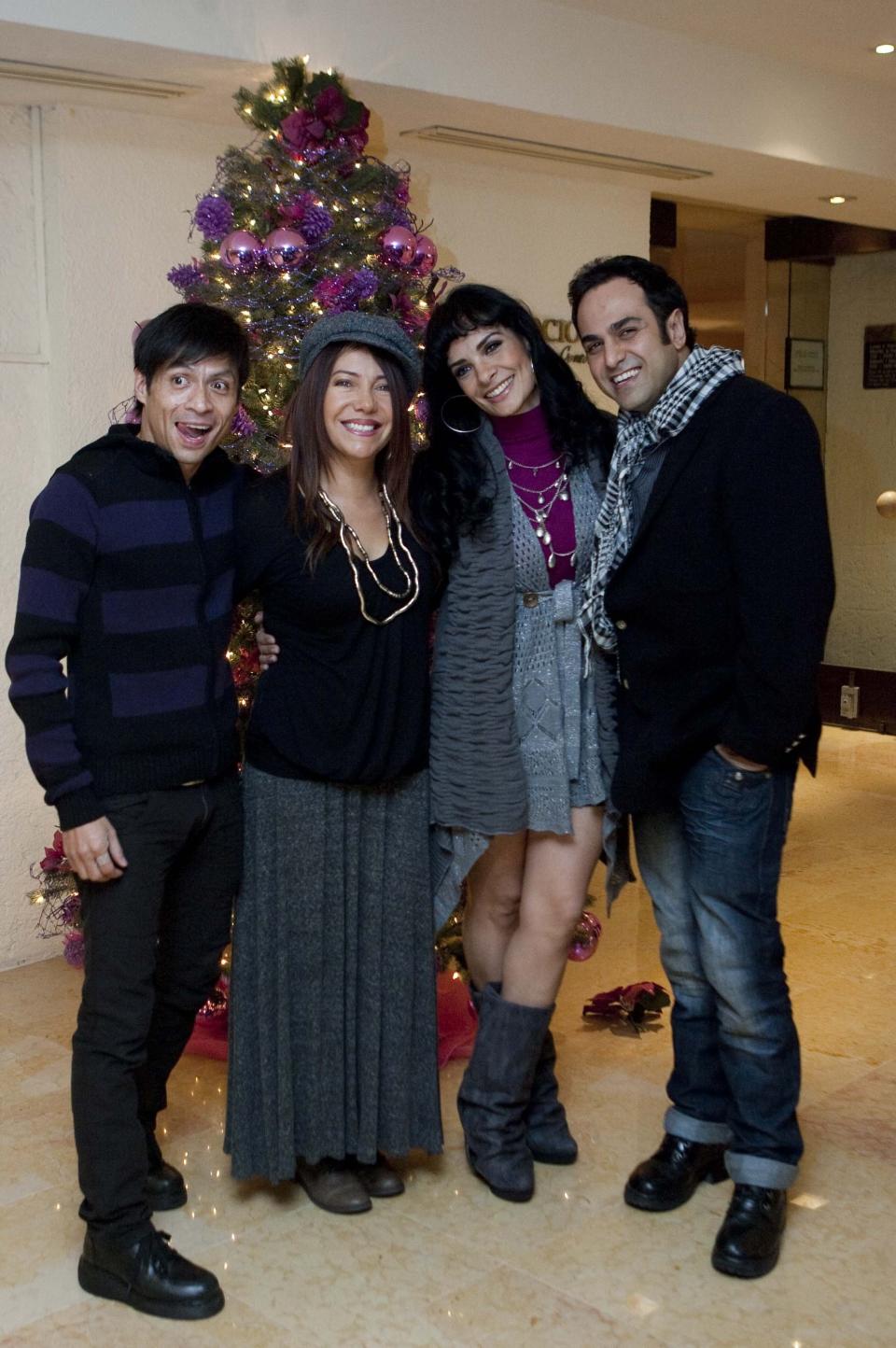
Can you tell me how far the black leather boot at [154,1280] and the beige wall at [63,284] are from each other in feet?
5.93

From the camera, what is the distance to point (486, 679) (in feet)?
8.19

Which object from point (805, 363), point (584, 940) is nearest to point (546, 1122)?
point (584, 940)

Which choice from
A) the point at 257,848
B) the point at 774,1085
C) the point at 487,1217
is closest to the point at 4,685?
the point at 257,848

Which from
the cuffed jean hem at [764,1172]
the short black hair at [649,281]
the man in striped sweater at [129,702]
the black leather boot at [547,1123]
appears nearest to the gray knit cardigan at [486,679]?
the short black hair at [649,281]

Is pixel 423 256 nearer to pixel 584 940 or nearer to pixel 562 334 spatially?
pixel 584 940

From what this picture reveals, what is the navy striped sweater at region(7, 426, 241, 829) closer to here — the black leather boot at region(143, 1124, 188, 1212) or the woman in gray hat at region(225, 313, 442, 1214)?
the woman in gray hat at region(225, 313, 442, 1214)

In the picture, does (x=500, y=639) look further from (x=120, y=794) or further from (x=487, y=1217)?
(x=487, y=1217)

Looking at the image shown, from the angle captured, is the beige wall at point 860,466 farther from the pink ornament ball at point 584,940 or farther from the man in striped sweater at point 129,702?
the man in striped sweater at point 129,702

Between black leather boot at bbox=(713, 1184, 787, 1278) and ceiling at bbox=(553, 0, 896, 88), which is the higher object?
ceiling at bbox=(553, 0, 896, 88)

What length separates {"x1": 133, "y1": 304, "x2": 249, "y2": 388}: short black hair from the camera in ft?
7.45

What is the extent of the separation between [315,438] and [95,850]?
78 cm

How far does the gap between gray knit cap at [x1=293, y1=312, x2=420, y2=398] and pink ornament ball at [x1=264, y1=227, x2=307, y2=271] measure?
0.61 meters

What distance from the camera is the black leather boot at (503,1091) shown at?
264cm

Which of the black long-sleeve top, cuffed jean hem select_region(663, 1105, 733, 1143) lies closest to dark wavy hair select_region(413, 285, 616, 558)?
the black long-sleeve top
